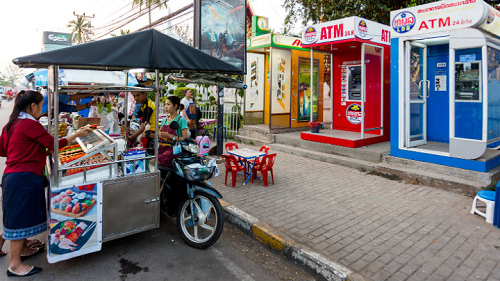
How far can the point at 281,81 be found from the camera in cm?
1071

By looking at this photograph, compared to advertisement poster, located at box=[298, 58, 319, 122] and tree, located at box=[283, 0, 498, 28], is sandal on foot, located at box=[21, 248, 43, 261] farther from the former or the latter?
tree, located at box=[283, 0, 498, 28]

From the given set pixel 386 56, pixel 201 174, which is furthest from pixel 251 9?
pixel 201 174

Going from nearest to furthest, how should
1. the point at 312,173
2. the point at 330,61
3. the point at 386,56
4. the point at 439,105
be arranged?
1. the point at 312,173
2. the point at 439,105
3. the point at 386,56
4. the point at 330,61

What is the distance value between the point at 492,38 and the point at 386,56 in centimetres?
313

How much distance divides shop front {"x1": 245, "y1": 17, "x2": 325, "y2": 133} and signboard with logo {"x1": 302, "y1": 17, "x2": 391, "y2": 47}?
58.1 inches

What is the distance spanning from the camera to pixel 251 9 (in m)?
22.0

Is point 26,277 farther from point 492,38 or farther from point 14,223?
point 492,38

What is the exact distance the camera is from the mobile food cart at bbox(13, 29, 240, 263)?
3.21 meters

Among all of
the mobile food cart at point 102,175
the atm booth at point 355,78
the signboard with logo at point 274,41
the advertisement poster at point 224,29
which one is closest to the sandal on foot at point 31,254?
the mobile food cart at point 102,175

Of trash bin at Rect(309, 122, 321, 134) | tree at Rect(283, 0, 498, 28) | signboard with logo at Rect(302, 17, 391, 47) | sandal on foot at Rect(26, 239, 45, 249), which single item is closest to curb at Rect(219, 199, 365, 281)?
sandal on foot at Rect(26, 239, 45, 249)

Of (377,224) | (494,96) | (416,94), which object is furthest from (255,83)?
(377,224)

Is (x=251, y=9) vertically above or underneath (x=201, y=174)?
above

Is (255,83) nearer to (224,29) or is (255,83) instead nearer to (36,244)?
(224,29)

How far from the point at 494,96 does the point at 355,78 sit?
3497 mm
